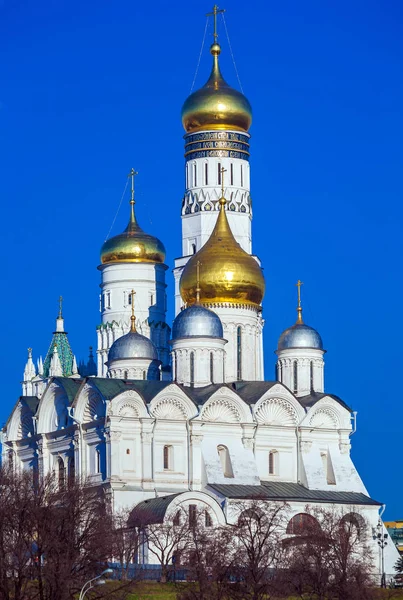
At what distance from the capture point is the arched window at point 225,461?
60.8m

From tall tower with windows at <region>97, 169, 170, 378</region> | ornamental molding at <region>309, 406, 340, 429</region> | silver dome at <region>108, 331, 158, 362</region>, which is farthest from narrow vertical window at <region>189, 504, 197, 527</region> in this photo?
tall tower with windows at <region>97, 169, 170, 378</region>

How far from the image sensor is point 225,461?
61.3m

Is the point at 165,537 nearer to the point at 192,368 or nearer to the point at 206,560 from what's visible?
the point at 206,560

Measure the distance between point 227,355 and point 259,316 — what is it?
243 cm

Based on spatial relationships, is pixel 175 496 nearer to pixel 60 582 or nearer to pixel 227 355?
pixel 227 355

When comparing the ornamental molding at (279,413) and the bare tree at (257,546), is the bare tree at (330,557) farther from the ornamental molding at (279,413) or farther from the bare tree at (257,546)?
the ornamental molding at (279,413)

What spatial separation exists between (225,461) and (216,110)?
46.4 ft

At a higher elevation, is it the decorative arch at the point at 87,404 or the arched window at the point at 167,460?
the decorative arch at the point at 87,404

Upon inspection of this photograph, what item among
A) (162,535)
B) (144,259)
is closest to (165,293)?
(144,259)

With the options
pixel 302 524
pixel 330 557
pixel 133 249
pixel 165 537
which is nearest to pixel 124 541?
pixel 165 537

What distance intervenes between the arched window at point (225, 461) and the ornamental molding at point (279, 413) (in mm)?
1914

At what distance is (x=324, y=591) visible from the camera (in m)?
51.9

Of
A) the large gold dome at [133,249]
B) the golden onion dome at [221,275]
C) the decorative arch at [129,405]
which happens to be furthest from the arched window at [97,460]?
the large gold dome at [133,249]

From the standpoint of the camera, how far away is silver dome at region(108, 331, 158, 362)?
2530 inches
